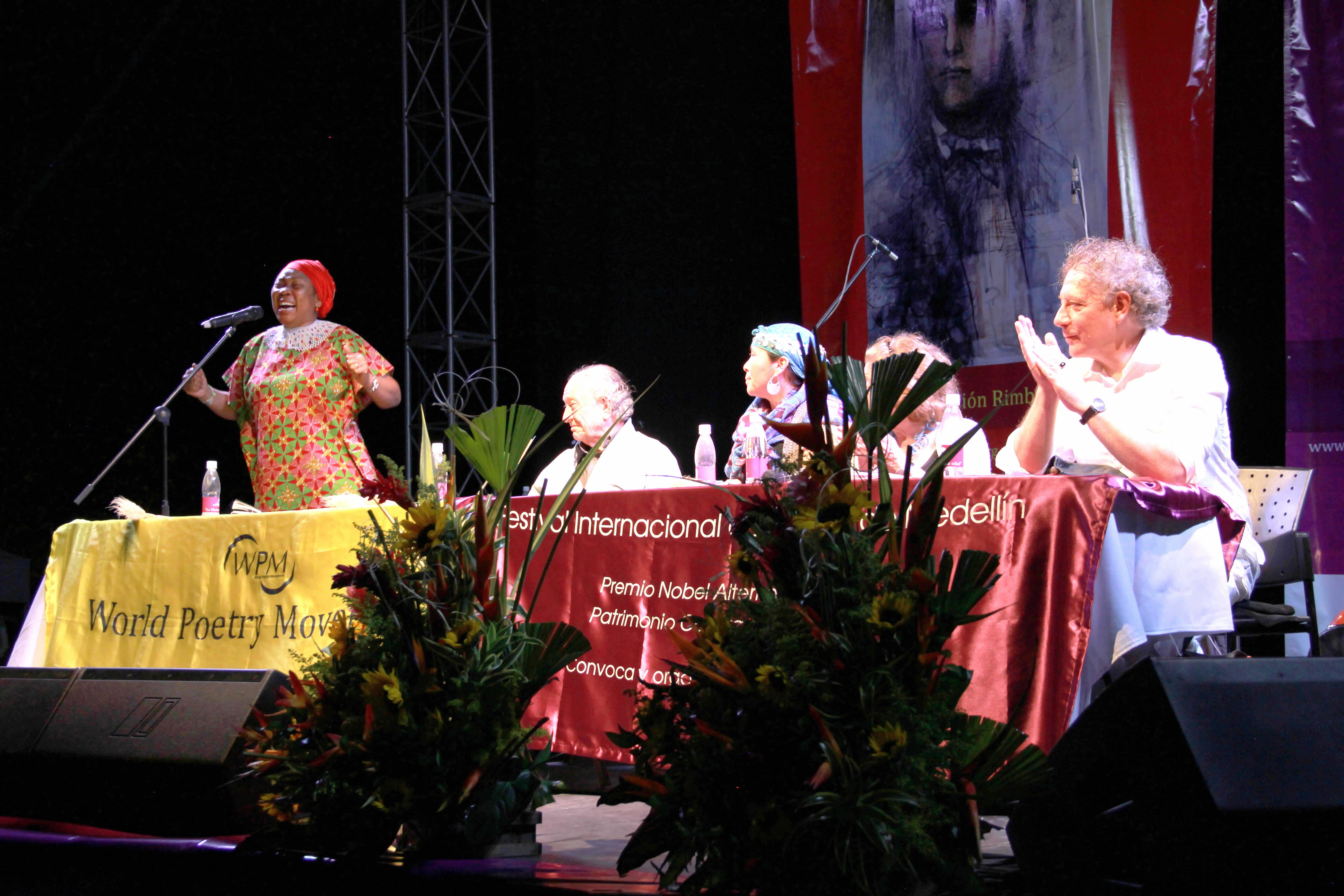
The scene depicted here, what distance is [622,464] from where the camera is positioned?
3.53 meters

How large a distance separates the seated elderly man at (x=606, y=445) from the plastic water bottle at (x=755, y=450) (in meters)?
0.24

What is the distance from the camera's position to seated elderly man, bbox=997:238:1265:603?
2381mm

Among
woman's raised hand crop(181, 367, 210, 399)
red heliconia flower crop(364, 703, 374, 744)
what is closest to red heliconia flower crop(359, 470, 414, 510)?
red heliconia flower crop(364, 703, 374, 744)

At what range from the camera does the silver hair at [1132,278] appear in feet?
8.66

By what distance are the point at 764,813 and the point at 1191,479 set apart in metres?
1.47

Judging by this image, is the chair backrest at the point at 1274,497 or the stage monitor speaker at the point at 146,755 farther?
the chair backrest at the point at 1274,497

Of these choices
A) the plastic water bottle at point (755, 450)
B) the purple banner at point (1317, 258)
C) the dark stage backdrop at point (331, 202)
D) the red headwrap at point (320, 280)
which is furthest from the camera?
the dark stage backdrop at point (331, 202)

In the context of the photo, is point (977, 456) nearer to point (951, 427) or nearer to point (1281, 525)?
point (951, 427)

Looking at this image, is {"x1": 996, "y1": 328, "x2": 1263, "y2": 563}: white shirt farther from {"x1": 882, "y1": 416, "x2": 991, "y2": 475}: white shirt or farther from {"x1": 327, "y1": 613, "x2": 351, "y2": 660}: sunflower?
{"x1": 327, "y1": 613, "x2": 351, "y2": 660}: sunflower

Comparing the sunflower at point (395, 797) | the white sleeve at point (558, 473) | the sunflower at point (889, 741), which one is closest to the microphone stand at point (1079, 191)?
the white sleeve at point (558, 473)

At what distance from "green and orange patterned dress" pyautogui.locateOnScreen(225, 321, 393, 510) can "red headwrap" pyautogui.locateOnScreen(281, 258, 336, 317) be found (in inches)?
4.5

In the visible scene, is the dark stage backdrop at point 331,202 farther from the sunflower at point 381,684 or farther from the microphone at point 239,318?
the sunflower at point 381,684

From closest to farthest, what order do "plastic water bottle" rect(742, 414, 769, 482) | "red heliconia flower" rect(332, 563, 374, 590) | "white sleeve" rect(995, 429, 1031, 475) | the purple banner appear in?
"red heliconia flower" rect(332, 563, 374, 590) < "white sleeve" rect(995, 429, 1031, 475) < "plastic water bottle" rect(742, 414, 769, 482) < the purple banner

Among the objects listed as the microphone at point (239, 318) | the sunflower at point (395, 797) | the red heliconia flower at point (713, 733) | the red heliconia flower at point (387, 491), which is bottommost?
the sunflower at point (395, 797)
